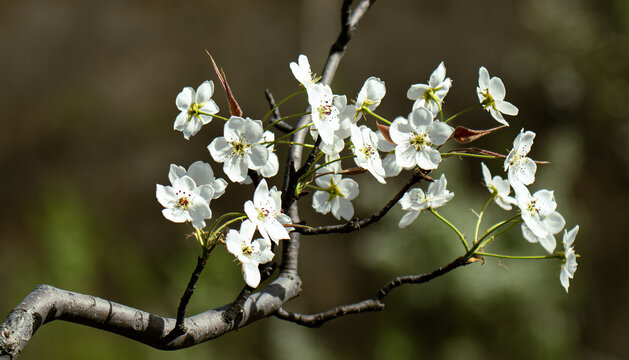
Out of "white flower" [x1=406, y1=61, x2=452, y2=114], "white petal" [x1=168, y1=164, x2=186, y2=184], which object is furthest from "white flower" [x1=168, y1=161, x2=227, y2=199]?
"white flower" [x1=406, y1=61, x2=452, y2=114]

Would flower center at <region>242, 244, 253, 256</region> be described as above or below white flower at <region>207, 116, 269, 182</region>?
below

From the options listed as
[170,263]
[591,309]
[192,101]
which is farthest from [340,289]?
[192,101]

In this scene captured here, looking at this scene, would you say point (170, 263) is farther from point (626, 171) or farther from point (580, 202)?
point (626, 171)

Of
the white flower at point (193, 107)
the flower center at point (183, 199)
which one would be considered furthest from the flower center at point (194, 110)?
the flower center at point (183, 199)

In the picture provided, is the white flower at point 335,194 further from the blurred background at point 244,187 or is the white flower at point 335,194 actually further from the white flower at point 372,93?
the blurred background at point 244,187

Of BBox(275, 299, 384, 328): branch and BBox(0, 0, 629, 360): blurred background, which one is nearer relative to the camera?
BBox(275, 299, 384, 328): branch

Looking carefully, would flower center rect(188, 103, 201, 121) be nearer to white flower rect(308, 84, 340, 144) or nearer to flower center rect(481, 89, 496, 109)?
white flower rect(308, 84, 340, 144)

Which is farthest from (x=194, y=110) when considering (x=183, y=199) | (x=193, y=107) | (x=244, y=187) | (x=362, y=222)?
(x=244, y=187)
